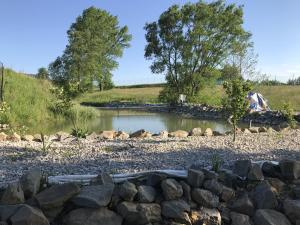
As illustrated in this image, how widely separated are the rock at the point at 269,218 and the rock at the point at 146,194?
108 centimetres

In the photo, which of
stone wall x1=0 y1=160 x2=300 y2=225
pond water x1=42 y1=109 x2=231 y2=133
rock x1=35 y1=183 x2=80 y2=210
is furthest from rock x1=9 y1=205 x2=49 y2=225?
pond water x1=42 y1=109 x2=231 y2=133

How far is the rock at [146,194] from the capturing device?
4.34 m

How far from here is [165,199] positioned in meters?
4.47

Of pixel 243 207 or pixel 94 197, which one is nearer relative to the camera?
pixel 94 197

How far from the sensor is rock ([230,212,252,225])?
14.7ft

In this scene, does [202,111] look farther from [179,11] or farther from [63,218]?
[63,218]

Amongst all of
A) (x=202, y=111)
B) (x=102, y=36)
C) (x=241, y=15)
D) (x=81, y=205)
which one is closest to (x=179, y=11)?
(x=241, y=15)

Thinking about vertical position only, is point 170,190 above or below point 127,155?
below

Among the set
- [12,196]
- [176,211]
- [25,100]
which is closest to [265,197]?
[176,211]

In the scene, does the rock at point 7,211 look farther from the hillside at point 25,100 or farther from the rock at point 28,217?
the hillside at point 25,100

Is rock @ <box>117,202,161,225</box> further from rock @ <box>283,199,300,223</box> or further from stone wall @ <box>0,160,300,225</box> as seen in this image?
rock @ <box>283,199,300,223</box>

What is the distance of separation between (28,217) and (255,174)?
2.50 metres

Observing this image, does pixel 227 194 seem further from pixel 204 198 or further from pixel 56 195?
pixel 56 195

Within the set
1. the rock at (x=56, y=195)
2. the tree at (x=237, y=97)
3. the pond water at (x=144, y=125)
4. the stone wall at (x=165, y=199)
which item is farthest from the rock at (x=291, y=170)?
the pond water at (x=144, y=125)
